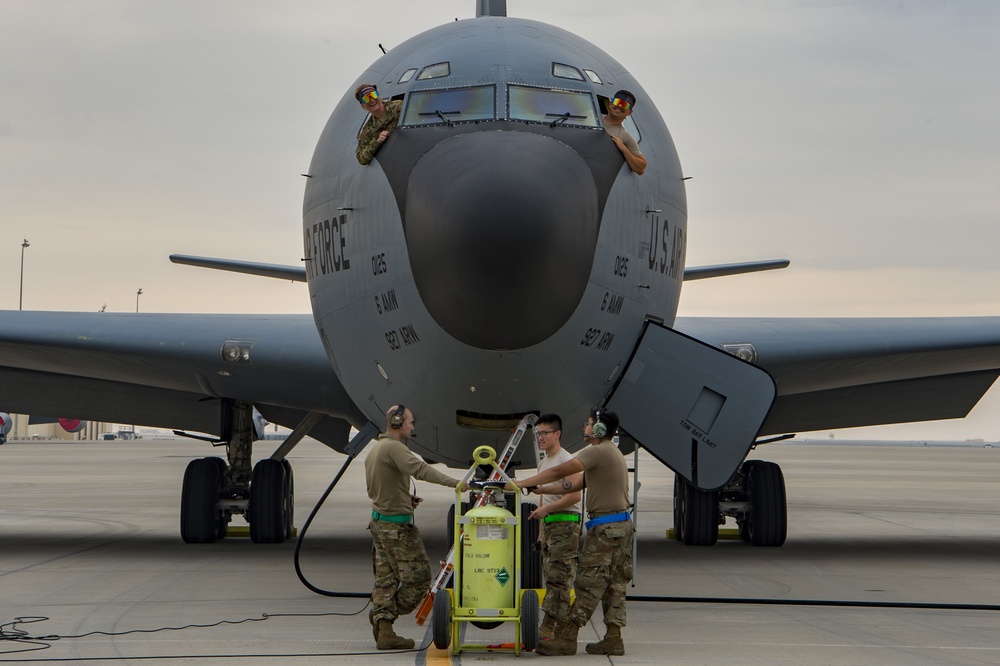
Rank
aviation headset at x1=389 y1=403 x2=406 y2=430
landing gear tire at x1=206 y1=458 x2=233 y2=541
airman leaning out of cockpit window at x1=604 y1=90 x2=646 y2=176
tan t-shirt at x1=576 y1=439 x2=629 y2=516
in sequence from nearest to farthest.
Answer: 1. tan t-shirt at x1=576 y1=439 x2=629 y2=516
2. aviation headset at x1=389 y1=403 x2=406 y2=430
3. airman leaning out of cockpit window at x1=604 y1=90 x2=646 y2=176
4. landing gear tire at x1=206 y1=458 x2=233 y2=541

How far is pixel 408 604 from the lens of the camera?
845 centimetres

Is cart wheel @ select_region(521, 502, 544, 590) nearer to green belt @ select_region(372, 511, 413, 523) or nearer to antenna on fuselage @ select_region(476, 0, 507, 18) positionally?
green belt @ select_region(372, 511, 413, 523)

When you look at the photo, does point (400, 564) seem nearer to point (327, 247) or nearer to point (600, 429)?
point (600, 429)

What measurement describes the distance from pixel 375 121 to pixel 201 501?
7.22 meters

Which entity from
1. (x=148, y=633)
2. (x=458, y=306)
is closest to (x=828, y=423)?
(x=458, y=306)

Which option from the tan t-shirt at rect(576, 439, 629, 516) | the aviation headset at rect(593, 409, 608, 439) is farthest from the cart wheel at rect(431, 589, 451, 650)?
the aviation headset at rect(593, 409, 608, 439)

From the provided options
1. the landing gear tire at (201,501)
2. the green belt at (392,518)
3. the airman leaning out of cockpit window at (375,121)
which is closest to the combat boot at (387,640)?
the green belt at (392,518)

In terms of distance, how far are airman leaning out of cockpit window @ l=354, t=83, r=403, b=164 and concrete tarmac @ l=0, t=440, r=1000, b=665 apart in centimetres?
370

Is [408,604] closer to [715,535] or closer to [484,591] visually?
[484,591]

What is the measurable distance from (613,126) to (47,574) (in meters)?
7.30

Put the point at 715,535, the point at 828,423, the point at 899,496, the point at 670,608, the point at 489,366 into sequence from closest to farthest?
1. the point at 489,366
2. the point at 670,608
3. the point at 715,535
4. the point at 828,423
5. the point at 899,496

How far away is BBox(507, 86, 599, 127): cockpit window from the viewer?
30.8ft

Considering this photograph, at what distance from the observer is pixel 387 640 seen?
816cm

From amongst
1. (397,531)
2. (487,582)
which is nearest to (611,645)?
(487,582)
